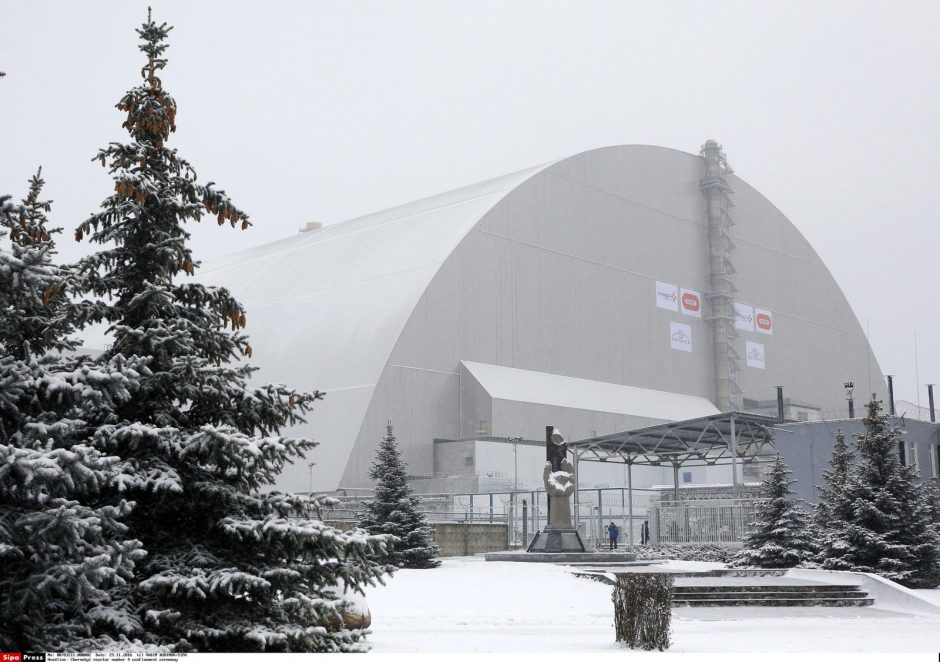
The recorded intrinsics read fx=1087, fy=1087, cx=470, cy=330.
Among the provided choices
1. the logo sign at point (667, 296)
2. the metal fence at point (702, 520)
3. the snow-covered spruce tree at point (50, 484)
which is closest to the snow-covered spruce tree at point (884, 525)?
the metal fence at point (702, 520)

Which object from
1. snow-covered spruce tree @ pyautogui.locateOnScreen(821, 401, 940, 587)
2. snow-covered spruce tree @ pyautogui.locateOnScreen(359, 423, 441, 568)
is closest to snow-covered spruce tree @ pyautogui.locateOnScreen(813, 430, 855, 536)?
snow-covered spruce tree @ pyautogui.locateOnScreen(821, 401, 940, 587)

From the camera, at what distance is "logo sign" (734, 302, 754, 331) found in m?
59.8

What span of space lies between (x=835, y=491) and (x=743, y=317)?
3411cm

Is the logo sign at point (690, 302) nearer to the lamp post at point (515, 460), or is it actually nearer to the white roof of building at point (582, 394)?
the white roof of building at point (582, 394)

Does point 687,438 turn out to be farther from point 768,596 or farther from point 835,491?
point 768,596

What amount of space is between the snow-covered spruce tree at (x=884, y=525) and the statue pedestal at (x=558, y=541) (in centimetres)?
696

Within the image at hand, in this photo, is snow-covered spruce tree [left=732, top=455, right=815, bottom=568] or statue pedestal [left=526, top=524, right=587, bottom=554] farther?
statue pedestal [left=526, top=524, right=587, bottom=554]

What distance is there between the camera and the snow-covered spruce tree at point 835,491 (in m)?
25.3

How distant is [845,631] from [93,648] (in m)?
11.5

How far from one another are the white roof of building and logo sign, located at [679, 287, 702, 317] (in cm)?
463

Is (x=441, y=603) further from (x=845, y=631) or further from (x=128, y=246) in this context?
Answer: (x=128, y=246)

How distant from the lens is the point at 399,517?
29469mm

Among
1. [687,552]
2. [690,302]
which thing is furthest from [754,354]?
[687,552]

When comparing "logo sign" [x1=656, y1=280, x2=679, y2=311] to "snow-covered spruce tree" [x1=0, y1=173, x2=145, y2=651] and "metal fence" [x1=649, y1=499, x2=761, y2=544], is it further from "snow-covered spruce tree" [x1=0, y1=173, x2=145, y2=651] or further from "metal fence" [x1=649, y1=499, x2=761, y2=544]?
"snow-covered spruce tree" [x1=0, y1=173, x2=145, y2=651]
